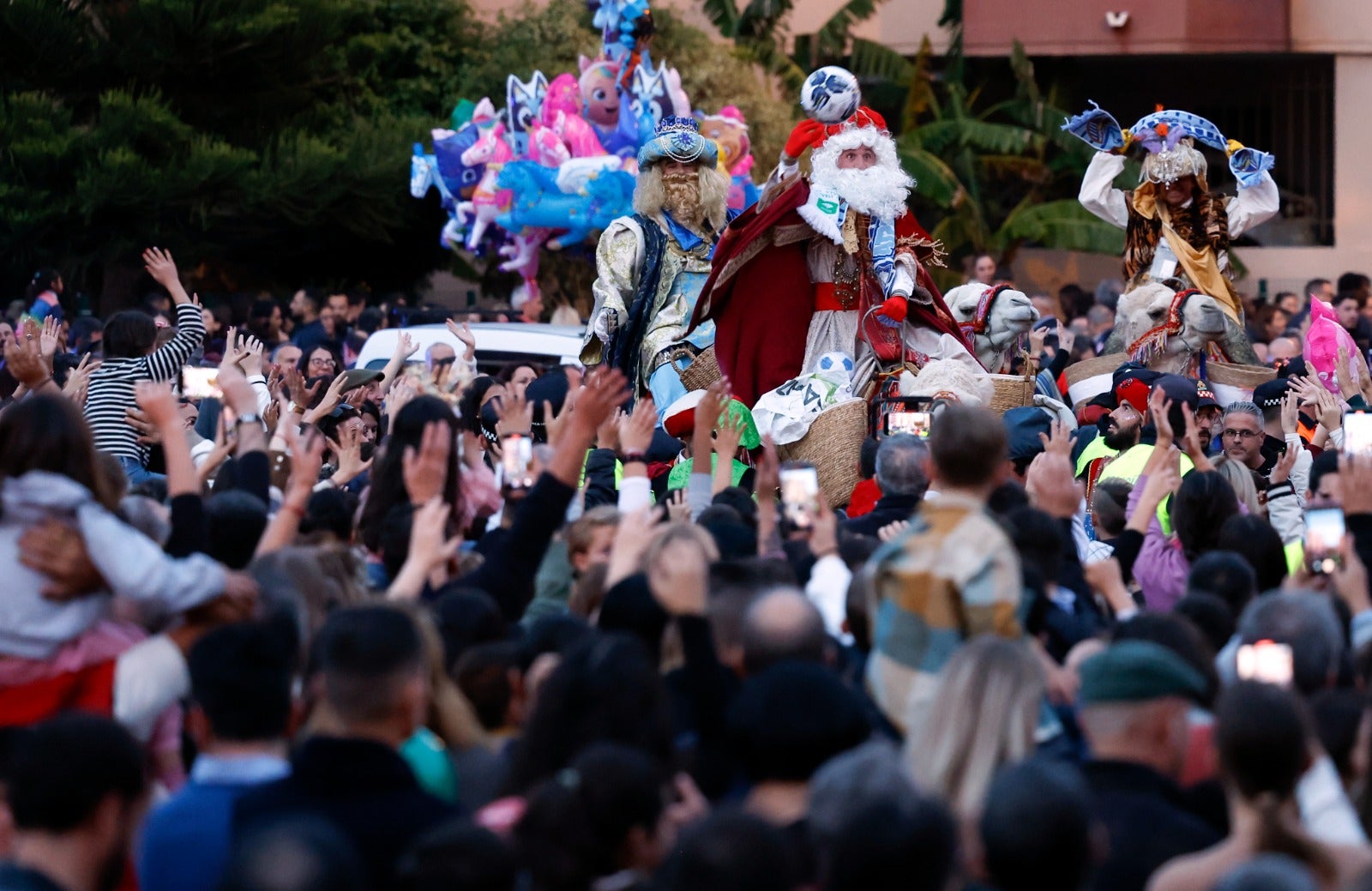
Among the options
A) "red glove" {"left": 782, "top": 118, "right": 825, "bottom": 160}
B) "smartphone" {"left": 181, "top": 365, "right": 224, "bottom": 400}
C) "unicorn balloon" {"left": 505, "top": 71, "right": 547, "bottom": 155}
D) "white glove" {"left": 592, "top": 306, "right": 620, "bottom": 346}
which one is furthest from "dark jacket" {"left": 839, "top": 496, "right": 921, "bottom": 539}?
"unicorn balloon" {"left": 505, "top": 71, "right": 547, "bottom": 155}

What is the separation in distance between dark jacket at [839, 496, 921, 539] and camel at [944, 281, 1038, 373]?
4.26 metres

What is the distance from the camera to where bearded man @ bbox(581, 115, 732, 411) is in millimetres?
10477

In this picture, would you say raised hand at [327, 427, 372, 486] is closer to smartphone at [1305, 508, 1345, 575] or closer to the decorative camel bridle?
smartphone at [1305, 508, 1345, 575]

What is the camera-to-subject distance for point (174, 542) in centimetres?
498

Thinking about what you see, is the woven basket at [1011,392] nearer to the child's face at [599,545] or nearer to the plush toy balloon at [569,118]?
the child's face at [599,545]

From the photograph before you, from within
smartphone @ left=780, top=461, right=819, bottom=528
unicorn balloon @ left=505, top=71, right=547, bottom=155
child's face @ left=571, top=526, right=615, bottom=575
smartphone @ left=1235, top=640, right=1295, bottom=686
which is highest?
unicorn balloon @ left=505, top=71, right=547, bottom=155

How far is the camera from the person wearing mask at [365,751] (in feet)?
11.0

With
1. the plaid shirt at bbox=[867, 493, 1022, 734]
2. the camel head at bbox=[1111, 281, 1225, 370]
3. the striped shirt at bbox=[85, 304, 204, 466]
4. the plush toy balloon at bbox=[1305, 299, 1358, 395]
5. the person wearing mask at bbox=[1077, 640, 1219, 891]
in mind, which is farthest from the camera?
the camel head at bbox=[1111, 281, 1225, 370]

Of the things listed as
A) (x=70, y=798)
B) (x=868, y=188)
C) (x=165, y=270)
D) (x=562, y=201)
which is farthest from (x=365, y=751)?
(x=562, y=201)

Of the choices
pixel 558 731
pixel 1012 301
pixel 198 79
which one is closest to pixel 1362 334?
pixel 1012 301

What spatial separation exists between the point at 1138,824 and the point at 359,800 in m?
1.31

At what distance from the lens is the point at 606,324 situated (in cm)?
1049

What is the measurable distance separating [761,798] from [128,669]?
1.42 meters

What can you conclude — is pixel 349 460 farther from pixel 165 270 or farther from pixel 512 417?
pixel 165 270
